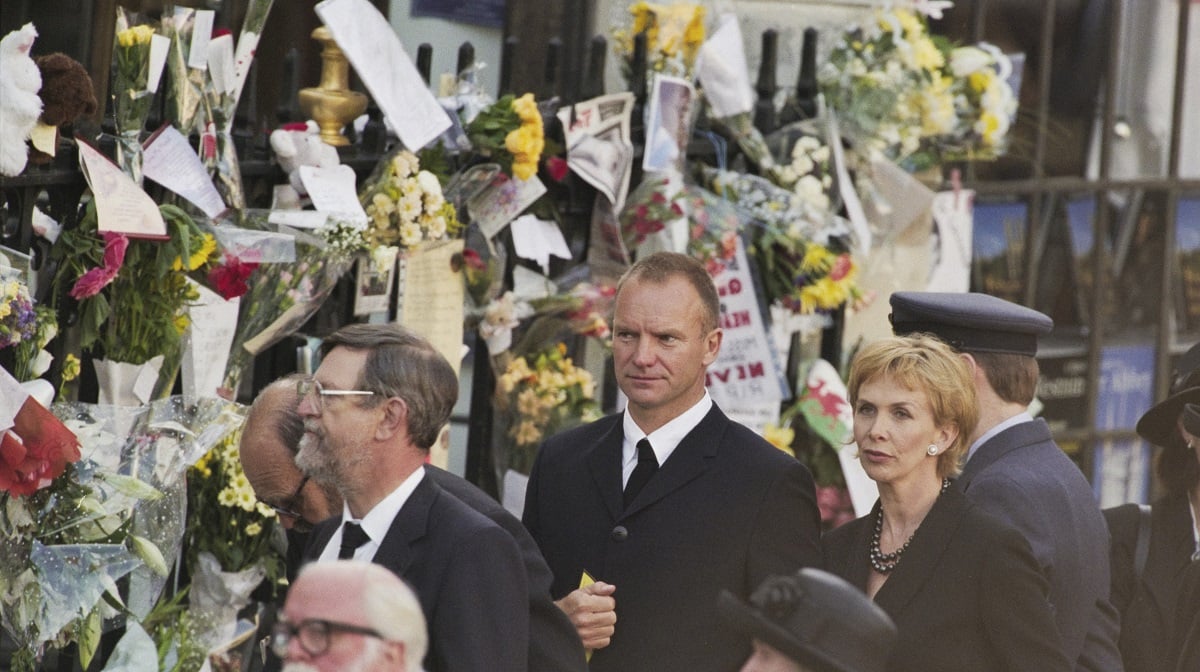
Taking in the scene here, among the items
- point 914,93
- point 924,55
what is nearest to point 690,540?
point 914,93

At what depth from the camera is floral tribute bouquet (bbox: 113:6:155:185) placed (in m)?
4.69

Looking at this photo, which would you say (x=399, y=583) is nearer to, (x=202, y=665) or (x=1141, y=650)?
(x=202, y=665)

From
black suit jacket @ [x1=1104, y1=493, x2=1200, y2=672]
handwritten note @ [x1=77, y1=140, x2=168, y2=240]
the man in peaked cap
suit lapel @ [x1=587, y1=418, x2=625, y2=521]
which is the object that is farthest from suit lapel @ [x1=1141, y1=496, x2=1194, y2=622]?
handwritten note @ [x1=77, y1=140, x2=168, y2=240]

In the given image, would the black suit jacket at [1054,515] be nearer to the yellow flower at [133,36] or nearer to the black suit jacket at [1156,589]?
the black suit jacket at [1156,589]

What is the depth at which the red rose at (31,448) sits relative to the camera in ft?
13.7

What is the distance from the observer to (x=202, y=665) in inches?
198

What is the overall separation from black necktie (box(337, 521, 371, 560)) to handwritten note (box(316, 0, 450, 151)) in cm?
187

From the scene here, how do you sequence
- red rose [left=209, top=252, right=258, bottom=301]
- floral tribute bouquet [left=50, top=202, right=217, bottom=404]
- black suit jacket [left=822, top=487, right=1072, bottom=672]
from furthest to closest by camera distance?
red rose [left=209, top=252, right=258, bottom=301], floral tribute bouquet [left=50, top=202, right=217, bottom=404], black suit jacket [left=822, top=487, right=1072, bottom=672]

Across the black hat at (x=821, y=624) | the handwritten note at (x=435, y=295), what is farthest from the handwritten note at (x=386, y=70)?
the black hat at (x=821, y=624)

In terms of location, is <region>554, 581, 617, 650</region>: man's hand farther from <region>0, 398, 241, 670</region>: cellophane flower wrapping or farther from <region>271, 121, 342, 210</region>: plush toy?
<region>271, 121, 342, 210</region>: plush toy

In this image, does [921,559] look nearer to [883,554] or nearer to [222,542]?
[883,554]

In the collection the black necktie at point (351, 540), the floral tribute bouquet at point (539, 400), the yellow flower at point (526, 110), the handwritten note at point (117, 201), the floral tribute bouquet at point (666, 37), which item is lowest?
the floral tribute bouquet at point (539, 400)

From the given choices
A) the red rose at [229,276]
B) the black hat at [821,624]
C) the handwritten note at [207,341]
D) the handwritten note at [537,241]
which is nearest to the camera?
the black hat at [821,624]

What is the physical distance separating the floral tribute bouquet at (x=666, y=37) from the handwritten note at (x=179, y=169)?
6.29 feet
